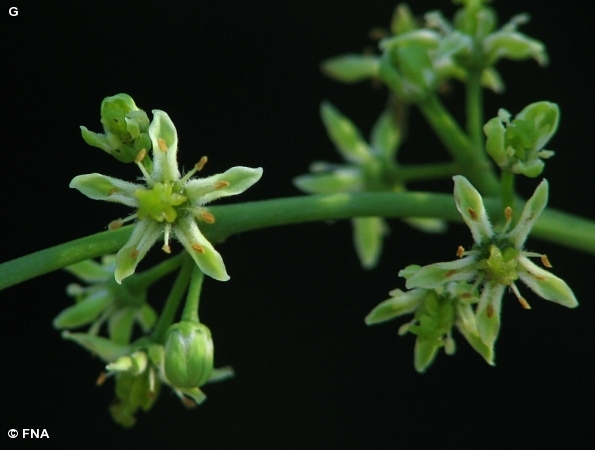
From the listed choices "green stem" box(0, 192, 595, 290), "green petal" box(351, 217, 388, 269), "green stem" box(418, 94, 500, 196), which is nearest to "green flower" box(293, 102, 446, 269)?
"green petal" box(351, 217, 388, 269)

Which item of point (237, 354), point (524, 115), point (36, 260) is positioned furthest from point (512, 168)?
point (237, 354)

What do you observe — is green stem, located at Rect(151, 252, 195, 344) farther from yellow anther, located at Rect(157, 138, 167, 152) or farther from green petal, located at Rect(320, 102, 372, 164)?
green petal, located at Rect(320, 102, 372, 164)

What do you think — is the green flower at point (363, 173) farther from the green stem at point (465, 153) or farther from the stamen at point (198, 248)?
the stamen at point (198, 248)

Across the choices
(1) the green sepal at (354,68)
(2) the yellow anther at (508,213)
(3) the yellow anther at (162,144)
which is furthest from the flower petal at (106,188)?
(1) the green sepal at (354,68)

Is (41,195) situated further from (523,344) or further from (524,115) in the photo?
(524,115)

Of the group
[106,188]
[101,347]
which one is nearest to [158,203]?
[106,188]

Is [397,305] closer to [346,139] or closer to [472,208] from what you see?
[472,208]

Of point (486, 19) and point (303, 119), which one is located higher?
point (303, 119)
